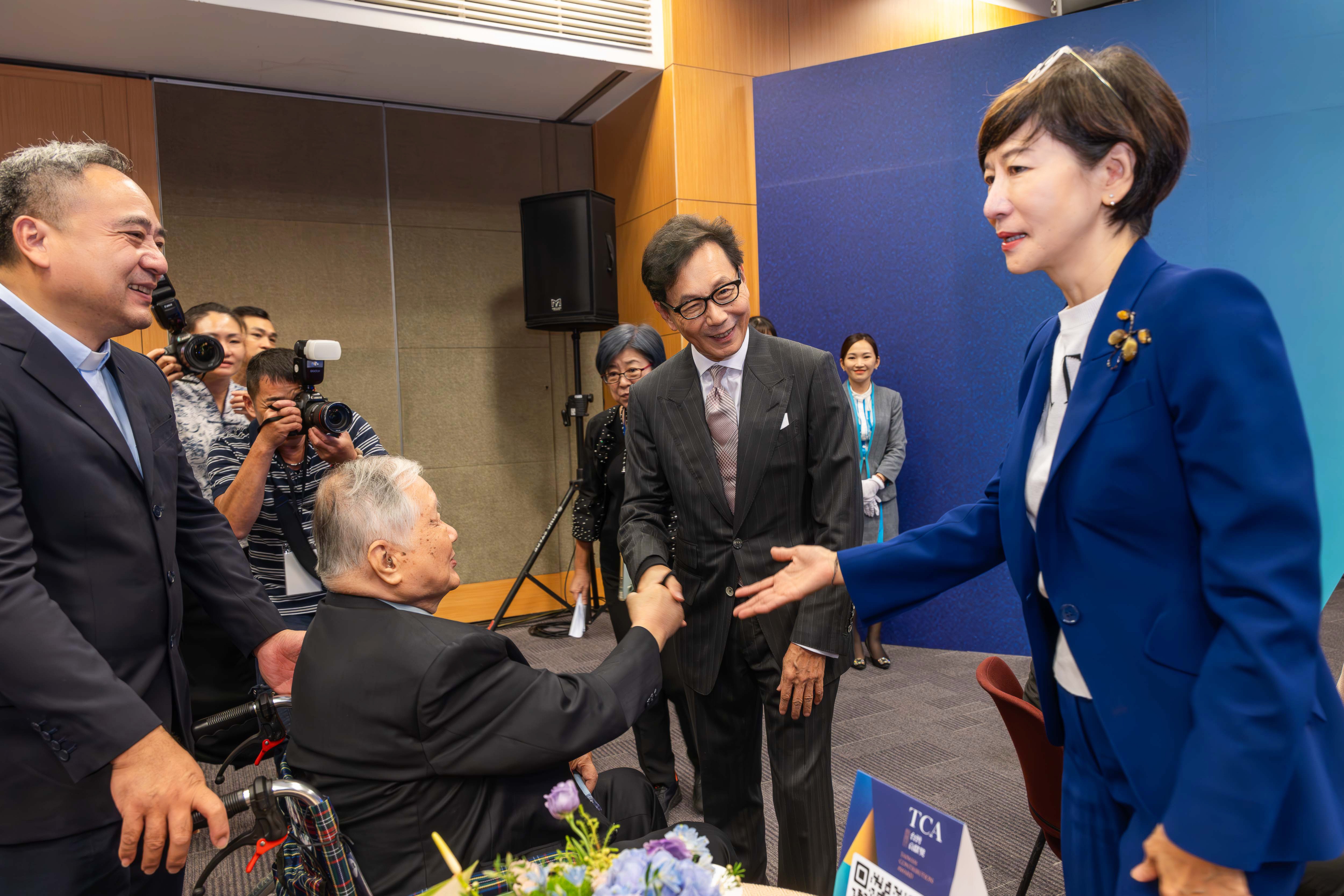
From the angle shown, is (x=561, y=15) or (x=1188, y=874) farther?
(x=561, y=15)

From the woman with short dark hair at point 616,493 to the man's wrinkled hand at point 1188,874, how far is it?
85.2 inches

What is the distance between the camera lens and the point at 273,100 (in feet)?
17.1

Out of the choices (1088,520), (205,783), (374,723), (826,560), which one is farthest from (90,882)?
(1088,520)

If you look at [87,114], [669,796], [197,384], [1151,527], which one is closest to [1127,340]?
[1151,527]

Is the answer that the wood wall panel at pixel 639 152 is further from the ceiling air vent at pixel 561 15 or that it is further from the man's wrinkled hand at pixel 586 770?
the man's wrinkled hand at pixel 586 770

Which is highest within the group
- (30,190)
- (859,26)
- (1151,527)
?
(859,26)

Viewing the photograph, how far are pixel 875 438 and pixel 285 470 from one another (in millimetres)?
3032

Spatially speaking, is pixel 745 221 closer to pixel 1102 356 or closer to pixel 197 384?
pixel 197 384

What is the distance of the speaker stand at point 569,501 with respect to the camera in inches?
195

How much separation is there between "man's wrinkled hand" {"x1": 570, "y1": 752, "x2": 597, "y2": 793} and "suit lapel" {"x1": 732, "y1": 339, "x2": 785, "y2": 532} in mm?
611

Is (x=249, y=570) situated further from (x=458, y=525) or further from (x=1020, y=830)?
(x=458, y=525)

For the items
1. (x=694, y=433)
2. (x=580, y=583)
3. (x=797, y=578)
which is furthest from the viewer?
(x=580, y=583)

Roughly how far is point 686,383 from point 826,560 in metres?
0.65

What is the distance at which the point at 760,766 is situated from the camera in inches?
75.5
